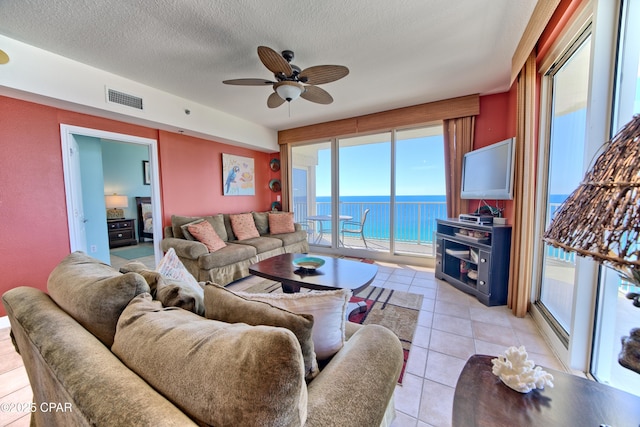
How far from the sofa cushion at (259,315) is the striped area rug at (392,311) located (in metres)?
1.29

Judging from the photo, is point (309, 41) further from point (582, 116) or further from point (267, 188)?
point (267, 188)

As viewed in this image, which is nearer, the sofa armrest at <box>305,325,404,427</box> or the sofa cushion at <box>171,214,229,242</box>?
the sofa armrest at <box>305,325,404,427</box>

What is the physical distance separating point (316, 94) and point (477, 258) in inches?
94.2

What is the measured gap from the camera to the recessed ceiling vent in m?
2.54

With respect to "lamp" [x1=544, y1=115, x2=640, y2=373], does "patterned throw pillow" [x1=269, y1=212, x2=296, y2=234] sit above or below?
below

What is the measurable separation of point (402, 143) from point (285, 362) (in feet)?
13.4

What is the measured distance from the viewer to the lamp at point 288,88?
2061 mm

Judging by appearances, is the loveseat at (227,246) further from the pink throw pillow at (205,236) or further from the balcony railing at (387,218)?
the balcony railing at (387,218)

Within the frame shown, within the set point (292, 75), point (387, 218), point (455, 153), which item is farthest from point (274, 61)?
point (387, 218)

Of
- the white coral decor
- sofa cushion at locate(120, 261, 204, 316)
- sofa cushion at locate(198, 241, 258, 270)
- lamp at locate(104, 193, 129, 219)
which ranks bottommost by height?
sofa cushion at locate(198, 241, 258, 270)

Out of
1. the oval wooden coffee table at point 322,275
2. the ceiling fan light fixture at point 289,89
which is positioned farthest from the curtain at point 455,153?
the ceiling fan light fixture at point 289,89

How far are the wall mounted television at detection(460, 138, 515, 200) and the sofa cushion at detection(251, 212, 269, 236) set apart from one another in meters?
3.12

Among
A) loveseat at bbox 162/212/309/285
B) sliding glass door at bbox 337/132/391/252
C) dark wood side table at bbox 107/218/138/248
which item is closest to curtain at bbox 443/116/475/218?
sliding glass door at bbox 337/132/391/252

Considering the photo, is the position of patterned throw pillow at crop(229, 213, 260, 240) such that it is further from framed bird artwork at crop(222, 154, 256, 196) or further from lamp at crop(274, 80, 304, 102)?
lamp at crop(274, 80, 304, 102)
